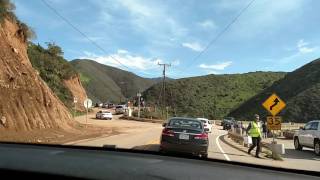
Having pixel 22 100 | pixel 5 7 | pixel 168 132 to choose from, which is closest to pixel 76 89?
pixel 5 7

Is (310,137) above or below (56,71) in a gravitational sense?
below

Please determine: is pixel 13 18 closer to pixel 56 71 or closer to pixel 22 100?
pixel 22 100

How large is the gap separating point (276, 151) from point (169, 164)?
21212 mm

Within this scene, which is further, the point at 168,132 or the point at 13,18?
the point at 13,18

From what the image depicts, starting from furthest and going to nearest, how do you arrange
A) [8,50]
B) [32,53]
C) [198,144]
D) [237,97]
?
[237,97] < [32,53] < [8,50] < [198,144]

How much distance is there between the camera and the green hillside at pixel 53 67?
7738 centimetres

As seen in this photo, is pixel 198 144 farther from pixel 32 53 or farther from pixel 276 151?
pixel 32 53

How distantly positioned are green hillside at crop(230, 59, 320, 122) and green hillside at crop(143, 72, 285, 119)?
598 inches

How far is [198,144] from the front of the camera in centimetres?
2138

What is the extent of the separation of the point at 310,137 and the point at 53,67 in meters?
58.3

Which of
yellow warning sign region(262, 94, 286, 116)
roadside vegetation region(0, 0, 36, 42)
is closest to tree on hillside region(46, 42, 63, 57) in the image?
roadside vegetation region(0, 0, 36, 42)

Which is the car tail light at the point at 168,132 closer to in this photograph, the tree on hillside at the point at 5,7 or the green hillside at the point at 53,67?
the tree on hillside at the point at 5,7

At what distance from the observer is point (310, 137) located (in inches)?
1134

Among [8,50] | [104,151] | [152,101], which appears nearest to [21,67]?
[8,50]
